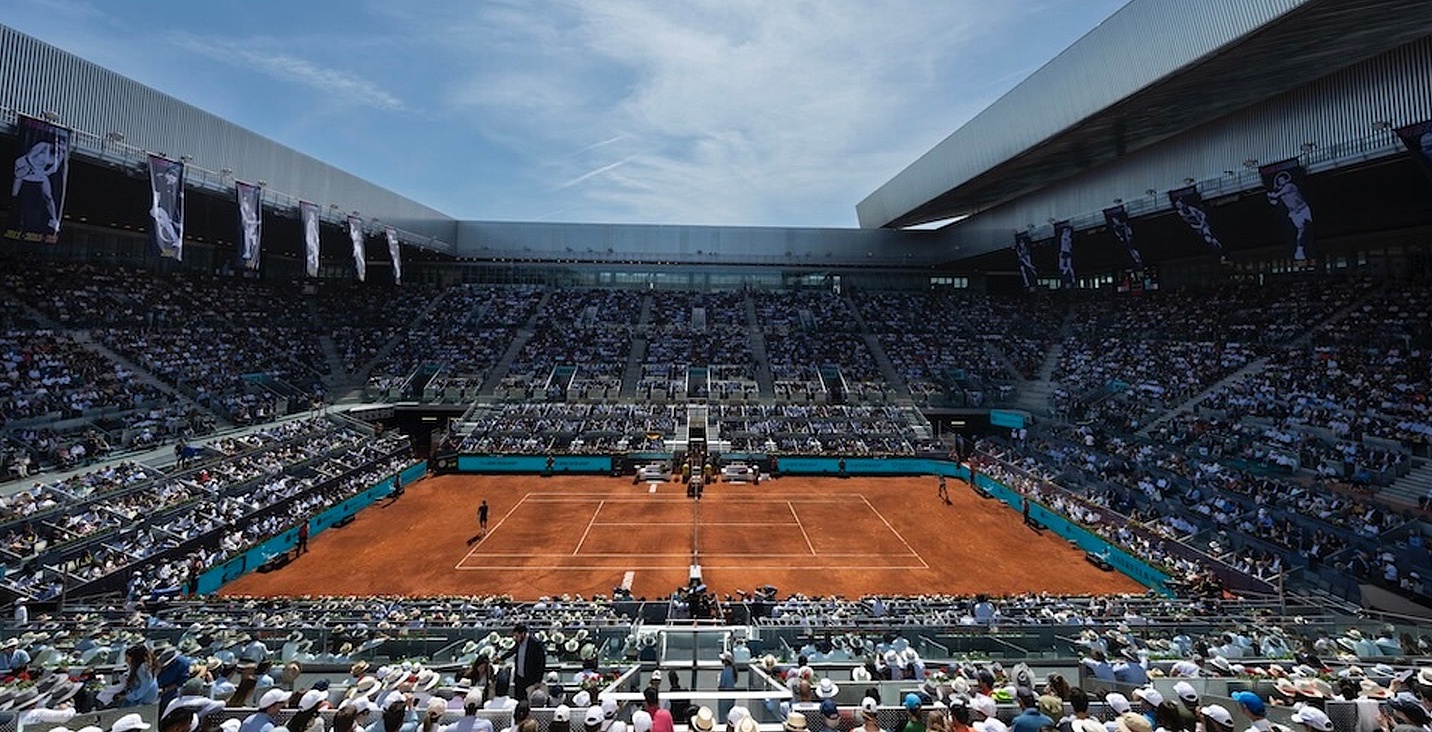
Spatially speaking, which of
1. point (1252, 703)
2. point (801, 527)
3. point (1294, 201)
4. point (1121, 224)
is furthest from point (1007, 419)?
point (1252, 703)

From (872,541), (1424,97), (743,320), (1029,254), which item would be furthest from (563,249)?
(1424,97)

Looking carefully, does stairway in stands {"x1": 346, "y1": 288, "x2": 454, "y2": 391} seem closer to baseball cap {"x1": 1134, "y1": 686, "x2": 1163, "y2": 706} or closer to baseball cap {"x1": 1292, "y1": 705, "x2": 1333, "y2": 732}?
baseball cap {"x1": 1134, "y1": 686, "x2": 1163, "y2": 706}

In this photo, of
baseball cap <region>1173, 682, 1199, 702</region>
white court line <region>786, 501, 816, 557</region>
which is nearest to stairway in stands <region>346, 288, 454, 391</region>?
white court line <region>786, 501, 816, 557</region>

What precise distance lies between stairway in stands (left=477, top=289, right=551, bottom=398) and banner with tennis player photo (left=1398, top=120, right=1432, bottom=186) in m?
45.5

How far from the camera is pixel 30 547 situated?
16609 millimetres

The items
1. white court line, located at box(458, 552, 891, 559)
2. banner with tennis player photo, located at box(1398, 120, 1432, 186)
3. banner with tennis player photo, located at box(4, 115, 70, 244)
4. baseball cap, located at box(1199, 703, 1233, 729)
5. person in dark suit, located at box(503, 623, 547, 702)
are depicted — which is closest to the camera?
baseball cap, located at box(1199, 703, 1233, 729)

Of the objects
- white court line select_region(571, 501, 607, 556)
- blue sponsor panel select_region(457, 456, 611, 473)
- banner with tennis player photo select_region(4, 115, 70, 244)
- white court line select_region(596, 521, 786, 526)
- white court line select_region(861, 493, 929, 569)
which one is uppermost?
banner with tennis player photo select_region(4, 115, 70, 244)

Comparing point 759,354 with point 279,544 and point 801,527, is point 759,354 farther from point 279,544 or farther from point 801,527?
point 279,544

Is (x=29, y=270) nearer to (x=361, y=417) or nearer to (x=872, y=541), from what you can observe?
(x=361, y=417)

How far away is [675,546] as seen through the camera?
23375 mm

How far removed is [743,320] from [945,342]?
1757 centimetres

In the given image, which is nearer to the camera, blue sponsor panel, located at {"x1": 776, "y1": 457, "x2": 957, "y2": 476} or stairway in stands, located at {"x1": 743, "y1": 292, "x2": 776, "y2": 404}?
blue sponsor panel, located at {"x1": 776, "y1": 457, "x2": 957, "y2": 476}

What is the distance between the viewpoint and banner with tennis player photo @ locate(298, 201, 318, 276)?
32856 millimetres

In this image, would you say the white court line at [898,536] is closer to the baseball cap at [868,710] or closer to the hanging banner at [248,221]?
the baseball cap at [868,710]
